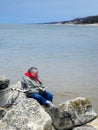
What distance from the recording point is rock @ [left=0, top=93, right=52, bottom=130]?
9.19 m

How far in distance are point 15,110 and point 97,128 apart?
2.17 metres

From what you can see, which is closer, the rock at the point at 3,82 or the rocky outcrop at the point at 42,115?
the rocky outcrop at the point at 42,115

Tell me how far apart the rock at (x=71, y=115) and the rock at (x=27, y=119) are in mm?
1011

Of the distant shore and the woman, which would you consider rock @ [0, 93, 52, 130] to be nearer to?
the woman

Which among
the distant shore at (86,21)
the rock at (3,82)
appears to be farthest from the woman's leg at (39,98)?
the distant shore at (86,21)

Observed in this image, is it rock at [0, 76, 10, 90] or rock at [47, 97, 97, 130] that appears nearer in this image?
rock at [47, 97, 97, 130]

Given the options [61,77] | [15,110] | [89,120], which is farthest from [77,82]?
[15,110]

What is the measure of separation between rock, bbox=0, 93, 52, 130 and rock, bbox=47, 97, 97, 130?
1.01 m

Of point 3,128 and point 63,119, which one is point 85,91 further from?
point 3,128

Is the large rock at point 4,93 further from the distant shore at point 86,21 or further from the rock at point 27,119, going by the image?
the distant shore at point 86,21

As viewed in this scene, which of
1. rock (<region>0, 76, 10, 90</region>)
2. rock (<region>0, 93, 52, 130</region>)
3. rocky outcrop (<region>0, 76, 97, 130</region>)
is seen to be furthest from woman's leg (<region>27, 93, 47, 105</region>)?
rock (<region>0, 93, 52, 130</region>)

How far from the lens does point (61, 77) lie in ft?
66.5

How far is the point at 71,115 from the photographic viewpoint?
10375 mm

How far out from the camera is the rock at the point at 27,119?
362 inches
